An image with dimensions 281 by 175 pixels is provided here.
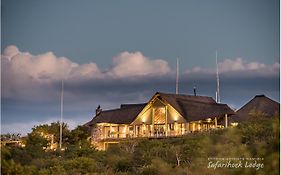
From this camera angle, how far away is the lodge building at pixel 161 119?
20078 millimetres

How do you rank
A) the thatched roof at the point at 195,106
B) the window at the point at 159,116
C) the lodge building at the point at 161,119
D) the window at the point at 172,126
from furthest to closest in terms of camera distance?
the window at the point at 159,116 → the window at the point at 172,126 → the lodge building at the point at 161,119 → the thatched roof at the point at 195,106

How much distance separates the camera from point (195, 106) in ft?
69.0

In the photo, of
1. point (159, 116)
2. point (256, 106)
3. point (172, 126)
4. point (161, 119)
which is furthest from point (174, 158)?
point (159, 116)

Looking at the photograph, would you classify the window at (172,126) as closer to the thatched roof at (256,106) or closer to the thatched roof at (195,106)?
the thatched roof at (195,106)

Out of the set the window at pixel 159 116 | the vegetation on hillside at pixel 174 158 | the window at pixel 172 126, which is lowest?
the vegetation on hillside at pixel 174 158

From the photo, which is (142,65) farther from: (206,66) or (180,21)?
(180,21)

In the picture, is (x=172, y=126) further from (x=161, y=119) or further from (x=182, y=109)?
(x=182, y=109)

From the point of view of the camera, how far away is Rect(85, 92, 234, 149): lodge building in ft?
65.9

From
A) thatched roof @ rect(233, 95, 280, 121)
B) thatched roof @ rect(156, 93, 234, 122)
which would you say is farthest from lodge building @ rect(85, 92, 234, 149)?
thatched roof @ rect(233, 95, 280, 121)

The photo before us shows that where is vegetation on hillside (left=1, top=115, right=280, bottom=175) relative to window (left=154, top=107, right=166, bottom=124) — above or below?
below

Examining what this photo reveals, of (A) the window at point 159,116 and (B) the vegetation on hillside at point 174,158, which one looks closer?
(B) the vegetation on hillside at point 174,158

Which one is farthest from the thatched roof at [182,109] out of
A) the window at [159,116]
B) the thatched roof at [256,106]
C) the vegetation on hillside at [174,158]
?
the vegetation on hillside at [174,158]

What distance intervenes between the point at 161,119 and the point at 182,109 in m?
1.17

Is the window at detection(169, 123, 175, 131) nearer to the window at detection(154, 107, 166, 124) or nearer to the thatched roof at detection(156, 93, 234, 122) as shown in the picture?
the window at detection(154, 107, 166, 124)
